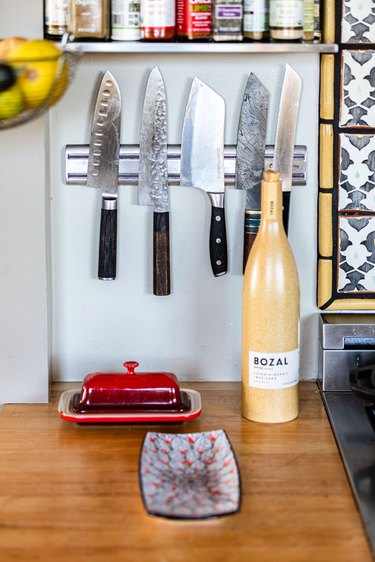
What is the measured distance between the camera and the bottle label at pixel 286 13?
1.45 meters

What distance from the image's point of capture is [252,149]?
160cm

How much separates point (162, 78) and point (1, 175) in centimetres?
32

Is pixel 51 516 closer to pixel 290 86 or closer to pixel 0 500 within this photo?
pixel 0 500

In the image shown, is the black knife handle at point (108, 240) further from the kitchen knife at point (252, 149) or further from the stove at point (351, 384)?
the stove at point (351, 384)


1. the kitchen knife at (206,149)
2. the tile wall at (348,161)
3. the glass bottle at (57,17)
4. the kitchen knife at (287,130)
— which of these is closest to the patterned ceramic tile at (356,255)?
the tile wall at (348,161)

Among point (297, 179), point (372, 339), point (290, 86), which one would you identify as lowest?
point (372, 339)

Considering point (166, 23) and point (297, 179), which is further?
point (297, 179)

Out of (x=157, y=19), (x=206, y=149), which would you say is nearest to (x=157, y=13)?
(x=157, y=19)

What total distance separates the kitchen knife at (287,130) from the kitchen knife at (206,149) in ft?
0.32

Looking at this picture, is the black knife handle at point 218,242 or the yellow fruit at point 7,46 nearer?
the yellow fruit at point 7,46

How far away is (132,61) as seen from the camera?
1586 mm

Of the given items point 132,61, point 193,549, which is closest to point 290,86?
point 132,61

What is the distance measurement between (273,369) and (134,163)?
43 centimetres

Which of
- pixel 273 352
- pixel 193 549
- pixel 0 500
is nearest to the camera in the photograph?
pixel 193 549
